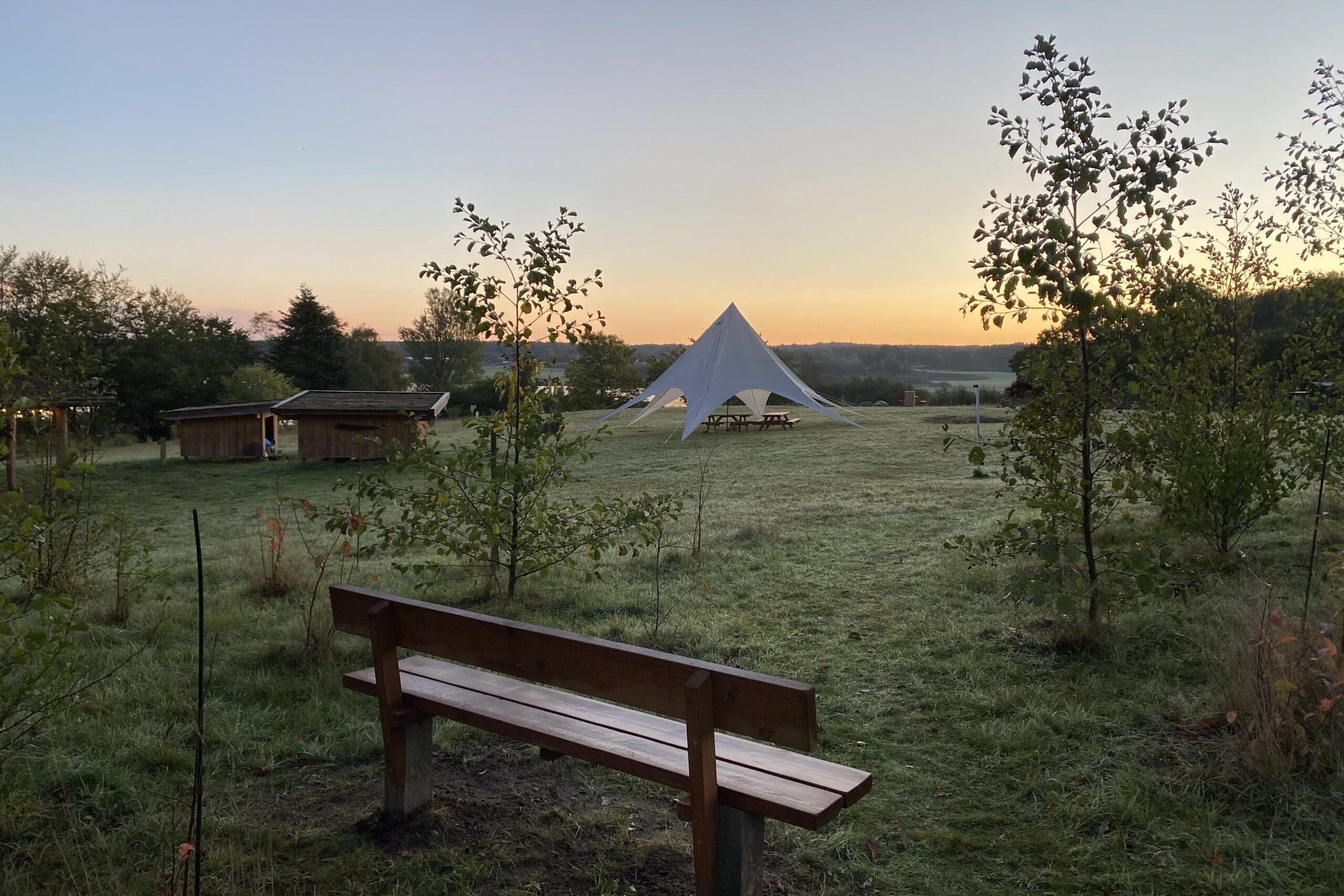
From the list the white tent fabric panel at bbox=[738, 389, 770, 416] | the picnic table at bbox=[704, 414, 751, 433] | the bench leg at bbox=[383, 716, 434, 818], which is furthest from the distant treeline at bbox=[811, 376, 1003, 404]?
the bench leg at bbox=[383, 716, 434, 818]

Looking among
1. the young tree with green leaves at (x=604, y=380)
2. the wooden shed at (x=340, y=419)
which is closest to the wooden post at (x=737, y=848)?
the wooden shed at (x=340, y=419)

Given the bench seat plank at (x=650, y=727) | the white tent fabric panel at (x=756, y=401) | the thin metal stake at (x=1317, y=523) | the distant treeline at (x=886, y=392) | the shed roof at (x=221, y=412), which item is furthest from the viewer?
the distant treeline at (x=886, y=392)

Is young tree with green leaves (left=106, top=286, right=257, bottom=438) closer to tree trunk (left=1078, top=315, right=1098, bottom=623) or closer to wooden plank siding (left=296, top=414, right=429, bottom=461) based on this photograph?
wooden plank siding (left=296, top=414, right=429, bottom=461)

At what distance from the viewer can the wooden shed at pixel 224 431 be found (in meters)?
19.1

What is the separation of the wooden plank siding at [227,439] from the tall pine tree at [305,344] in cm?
2214

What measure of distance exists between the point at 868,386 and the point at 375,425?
83.8ft

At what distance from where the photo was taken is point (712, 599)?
19.7 ft

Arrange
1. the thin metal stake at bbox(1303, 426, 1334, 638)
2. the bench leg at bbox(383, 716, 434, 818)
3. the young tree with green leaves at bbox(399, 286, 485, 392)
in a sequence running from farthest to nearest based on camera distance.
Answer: the young tree with green leaves at bbox(399, 286, 485, 392) < the thin metal stake at bbox(1303, 426, 1334, 638) < the bench leg at bbox(383, 716, 434, 818)

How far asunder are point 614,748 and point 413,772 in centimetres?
91

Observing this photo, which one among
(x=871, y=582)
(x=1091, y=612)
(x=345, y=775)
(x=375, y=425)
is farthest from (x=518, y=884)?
(x=375, y=425)

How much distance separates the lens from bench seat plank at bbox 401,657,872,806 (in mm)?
2215

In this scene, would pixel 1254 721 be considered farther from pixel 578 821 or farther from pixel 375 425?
pixel 375 425

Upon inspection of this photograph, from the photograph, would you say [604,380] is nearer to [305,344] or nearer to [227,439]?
[305,344]

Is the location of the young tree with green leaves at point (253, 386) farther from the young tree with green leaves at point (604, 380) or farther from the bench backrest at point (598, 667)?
the bench backrest at point (598, 667)
